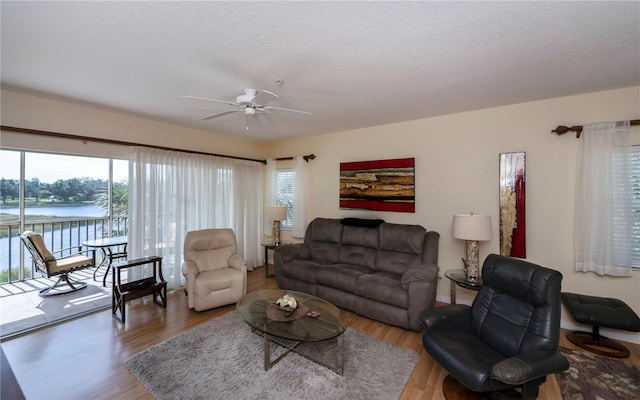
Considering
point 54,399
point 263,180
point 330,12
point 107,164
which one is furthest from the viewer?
point 263,180

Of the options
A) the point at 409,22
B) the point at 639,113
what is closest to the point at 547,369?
the point at 409,22

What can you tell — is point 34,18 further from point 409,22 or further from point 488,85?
point 488,85

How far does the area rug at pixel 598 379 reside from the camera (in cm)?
194

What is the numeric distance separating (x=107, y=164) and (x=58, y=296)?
6.90ft

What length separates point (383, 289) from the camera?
2994mm

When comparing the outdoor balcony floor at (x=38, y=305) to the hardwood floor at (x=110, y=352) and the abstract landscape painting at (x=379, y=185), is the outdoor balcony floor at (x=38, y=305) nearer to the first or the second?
the hardwood floor at (x=110, y=352)

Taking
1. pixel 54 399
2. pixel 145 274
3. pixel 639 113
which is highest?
pixel 639 113

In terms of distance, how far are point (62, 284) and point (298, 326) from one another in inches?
167

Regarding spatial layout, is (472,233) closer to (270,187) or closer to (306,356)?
(306,356)

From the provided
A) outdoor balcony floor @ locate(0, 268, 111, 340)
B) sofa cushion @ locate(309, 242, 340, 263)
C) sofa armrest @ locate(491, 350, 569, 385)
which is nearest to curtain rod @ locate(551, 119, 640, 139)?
sofa armrest @ locate(491, 350, 569, 385)

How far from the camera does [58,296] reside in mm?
3631

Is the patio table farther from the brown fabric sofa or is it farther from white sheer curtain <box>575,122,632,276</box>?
white sheer curtain <box>575,122,632,276</box>

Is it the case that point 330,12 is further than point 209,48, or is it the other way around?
point 209,48

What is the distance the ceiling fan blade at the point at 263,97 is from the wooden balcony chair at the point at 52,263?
370 centimetres
